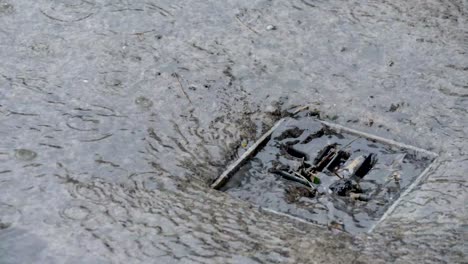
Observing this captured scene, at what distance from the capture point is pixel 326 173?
172 inches

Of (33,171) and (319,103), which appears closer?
(33,171)

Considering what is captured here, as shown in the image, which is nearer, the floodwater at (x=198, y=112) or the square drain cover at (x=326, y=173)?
the floodwater at (x=198, y=112)

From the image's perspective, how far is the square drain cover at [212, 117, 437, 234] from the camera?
13.5ft

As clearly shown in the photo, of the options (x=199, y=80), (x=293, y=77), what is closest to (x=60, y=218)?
(x=199, y=80)

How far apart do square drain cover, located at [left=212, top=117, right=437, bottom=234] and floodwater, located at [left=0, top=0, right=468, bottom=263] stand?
3.1 inches

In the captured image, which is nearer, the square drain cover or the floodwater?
the floodwater

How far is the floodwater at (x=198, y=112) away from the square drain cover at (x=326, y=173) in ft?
0.26

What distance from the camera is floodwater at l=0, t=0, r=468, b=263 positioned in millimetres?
3850

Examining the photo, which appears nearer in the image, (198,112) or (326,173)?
(326,173)

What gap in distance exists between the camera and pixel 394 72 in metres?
5.13

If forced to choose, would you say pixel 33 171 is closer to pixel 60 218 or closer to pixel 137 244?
pixel 60 218

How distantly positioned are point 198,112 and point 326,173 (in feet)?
2.65

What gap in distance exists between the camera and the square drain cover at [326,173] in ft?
13.5

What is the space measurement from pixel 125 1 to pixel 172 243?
242 centimetres
